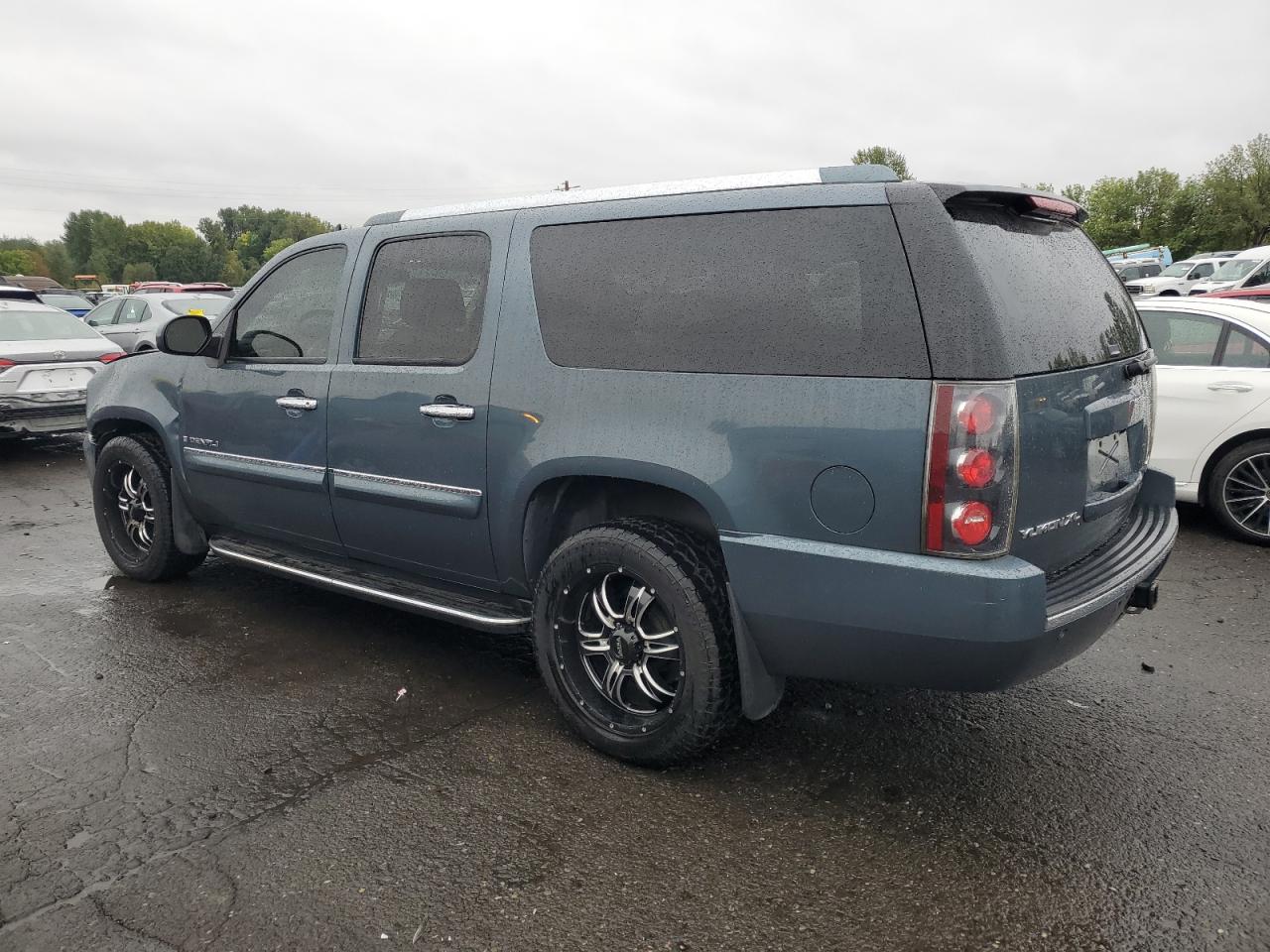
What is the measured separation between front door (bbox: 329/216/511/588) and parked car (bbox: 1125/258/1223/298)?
91.6ft

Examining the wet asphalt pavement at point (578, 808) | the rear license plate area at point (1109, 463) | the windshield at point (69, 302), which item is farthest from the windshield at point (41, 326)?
the windshield at point (69, 302)

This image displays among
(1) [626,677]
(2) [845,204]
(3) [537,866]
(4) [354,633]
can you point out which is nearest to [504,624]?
(1) [626,677]

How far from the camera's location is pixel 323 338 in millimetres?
4227

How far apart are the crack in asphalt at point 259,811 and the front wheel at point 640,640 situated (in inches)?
18.2

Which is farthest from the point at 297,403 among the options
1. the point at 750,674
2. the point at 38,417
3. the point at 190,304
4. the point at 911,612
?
the point at 190,304

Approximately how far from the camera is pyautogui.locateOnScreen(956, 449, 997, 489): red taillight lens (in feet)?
8.48

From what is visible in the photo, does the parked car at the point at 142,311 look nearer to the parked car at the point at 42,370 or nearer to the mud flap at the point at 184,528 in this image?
the parked car at the point at 42,370

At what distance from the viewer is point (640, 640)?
10.6 feet

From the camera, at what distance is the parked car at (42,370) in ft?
30.9

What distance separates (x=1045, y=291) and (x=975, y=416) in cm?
68

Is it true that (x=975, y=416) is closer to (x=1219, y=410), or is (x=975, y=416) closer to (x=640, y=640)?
(x=640, y=640)

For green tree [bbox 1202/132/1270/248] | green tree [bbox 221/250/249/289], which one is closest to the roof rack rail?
green tree [bbox 1202/132/1270/248]

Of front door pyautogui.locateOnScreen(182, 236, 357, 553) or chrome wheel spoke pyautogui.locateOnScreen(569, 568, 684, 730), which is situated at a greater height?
front door pyautogui.locateOnScreen(182, 236, 357, 553)

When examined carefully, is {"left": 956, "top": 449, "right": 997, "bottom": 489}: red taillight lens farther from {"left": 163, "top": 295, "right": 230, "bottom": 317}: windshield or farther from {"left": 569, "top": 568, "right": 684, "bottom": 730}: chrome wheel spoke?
{"left": 163, "top": 295, "right": 230, "bottom": 317}: windshield
